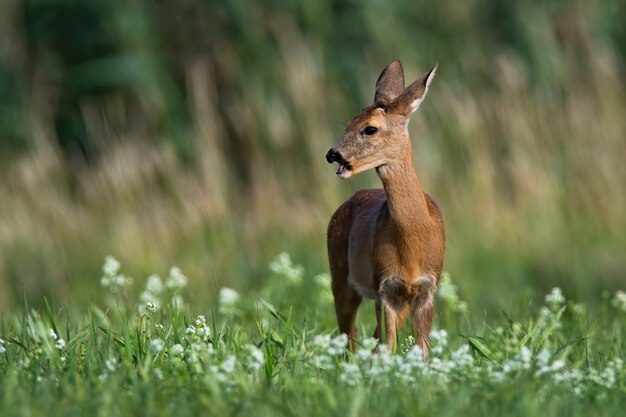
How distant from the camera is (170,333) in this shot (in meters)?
5.52

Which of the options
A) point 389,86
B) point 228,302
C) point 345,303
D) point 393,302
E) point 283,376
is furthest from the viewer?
point 228,302

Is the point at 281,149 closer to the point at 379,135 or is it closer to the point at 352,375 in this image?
the point at 379,135

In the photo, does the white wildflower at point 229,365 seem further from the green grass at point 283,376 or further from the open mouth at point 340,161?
the open mouth at point 340,161

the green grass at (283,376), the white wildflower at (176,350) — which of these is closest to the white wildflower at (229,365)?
the green grass at (283,376)

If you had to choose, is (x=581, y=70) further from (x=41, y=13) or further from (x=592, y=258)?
(x=41, y=13)

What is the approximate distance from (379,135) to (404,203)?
32cm

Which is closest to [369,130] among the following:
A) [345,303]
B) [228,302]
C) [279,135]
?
[345,303]

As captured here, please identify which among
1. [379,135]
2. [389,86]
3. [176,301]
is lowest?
[176,301]

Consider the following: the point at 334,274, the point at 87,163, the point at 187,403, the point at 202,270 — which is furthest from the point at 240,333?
the point at 87,163

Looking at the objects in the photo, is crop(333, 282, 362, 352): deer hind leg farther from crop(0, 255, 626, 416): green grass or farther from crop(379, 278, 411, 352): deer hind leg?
crop(0, 255, 626, 416): green grass

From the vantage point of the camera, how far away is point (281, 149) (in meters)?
10.9

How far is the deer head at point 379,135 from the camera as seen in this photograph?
557cm

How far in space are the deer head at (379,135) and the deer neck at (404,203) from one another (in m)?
0.05

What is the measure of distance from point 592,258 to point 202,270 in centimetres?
288
